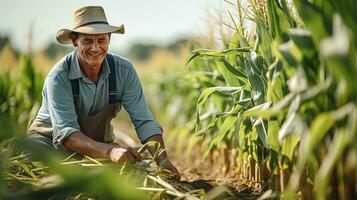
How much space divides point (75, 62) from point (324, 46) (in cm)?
202

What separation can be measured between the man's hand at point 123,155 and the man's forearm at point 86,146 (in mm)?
50

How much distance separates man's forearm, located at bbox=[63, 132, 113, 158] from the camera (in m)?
3.08

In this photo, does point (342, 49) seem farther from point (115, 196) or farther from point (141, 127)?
point (141, 127)

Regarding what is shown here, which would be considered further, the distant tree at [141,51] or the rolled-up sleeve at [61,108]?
the distant tree at [141,51]

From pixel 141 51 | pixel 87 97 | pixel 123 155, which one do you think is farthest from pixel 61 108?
pixel 141 51

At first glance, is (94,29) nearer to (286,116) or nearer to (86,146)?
(86,146)

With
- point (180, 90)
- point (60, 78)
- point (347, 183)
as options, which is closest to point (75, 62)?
point (60, 78)

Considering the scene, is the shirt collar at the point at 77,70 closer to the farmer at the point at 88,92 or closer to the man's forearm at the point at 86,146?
the farmer at the point at 88,92

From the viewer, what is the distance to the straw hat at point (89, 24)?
11.2 ft

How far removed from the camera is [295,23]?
8.68ft

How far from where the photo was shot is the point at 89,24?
11.5 ft

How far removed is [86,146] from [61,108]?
34cm

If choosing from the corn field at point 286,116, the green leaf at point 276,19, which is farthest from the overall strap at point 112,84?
the green leaf at point 276,19

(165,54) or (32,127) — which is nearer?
(32,127)
